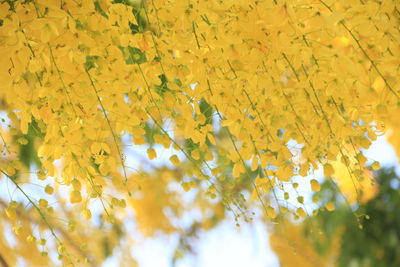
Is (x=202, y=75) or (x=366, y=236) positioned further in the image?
(x=366, y=236)

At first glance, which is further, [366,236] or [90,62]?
[366,236]

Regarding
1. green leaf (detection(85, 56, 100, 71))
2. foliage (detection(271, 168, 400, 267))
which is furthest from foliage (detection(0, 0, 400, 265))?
foliage (detection(271, 168, 400, 267))

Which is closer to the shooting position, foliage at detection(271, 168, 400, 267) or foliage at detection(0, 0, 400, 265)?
foliage at detection(0, 0, 400, 265)

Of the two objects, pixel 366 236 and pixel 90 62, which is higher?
pixel 366 236

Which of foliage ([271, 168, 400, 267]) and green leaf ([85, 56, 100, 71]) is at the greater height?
foliage ([271, 168, 400, 267])

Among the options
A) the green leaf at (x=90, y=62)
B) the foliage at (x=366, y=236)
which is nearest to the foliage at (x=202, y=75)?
the green leaf at (x=90, y=62)

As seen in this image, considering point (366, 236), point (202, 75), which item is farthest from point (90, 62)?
point (366, 236)

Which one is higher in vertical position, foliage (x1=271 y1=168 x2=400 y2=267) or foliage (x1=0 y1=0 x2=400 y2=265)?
foliage (x1=271 y1=168 x2=400 y2=267)

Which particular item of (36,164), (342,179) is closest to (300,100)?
(36,164)

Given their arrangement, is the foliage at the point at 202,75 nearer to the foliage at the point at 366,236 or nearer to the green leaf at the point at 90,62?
the green leaf at the point at 90,62

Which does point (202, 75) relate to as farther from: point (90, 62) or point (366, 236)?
point (366, 236)

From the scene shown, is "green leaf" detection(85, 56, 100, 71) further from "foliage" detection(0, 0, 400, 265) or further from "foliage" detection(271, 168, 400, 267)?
"foliage" detection(271, 168, 400, 267)

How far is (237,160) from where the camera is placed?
889 mm

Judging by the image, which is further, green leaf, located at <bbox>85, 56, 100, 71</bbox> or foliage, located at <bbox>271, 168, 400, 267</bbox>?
foliage, located at <bbox>271, 168, 400, 267</bbox>
